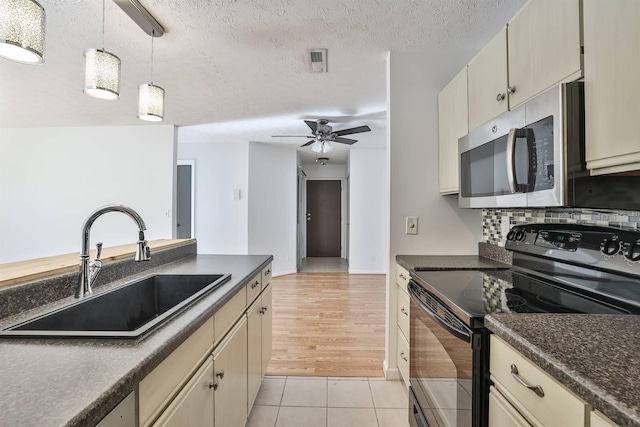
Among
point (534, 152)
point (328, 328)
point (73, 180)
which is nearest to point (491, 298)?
point (534, 152)

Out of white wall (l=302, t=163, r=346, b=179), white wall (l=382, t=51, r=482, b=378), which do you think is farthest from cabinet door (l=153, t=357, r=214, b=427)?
white wall (l=302, t=163, r=346, b=179)

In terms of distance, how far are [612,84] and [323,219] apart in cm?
648

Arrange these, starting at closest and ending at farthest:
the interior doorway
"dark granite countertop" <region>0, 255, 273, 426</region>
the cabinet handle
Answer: "dark granite countertop" <region>0, 255, 273, 426</region>, the cabinet handle, the interior doorway

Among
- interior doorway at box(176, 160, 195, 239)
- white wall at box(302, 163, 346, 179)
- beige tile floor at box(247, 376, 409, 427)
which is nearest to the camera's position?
beige tile floor at box(247, 376, 409, 427)

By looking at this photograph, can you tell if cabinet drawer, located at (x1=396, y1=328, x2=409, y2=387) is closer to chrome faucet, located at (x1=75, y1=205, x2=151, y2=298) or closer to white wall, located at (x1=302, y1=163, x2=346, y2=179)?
chrome faucet, located at (x1=75, y1=205, x2=151, y2=298)

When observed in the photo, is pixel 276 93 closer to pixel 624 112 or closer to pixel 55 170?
pixel 624 112

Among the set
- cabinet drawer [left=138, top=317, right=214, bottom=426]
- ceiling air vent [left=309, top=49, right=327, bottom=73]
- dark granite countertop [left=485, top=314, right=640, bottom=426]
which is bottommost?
cabinet drawer [left=138, top=317, right=214, bottom=426]

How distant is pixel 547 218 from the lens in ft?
5.02

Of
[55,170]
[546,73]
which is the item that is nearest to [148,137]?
[55,170]

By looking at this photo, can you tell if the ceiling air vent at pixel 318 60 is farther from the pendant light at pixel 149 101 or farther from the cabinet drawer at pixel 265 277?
the cabinet drawer at pixel 265 277

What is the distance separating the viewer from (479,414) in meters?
0.92

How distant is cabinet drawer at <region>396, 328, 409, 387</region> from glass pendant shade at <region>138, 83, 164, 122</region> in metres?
1.97

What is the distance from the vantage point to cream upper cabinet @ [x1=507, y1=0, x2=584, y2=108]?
101 cm

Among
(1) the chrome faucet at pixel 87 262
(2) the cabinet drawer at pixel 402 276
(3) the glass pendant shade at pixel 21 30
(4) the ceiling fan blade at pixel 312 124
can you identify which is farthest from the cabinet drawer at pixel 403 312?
(4) the ceiling fan blade at pixel 312 124
